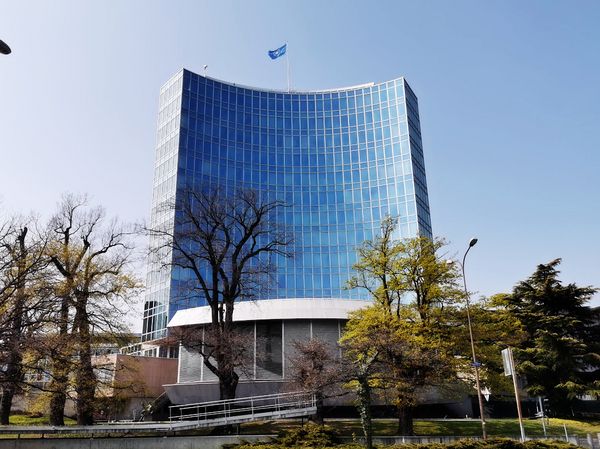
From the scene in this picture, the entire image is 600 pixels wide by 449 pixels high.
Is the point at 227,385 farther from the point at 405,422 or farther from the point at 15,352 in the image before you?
the point at 15,352

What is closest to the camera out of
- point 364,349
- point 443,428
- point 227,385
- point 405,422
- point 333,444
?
point 333,444

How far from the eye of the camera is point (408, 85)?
96.0 m

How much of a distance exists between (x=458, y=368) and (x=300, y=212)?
204 ft

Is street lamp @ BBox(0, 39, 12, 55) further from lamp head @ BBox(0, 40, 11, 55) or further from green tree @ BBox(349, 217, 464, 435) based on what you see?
green tree @ BBox(349, 217, 464, 435)

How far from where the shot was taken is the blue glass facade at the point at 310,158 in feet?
278

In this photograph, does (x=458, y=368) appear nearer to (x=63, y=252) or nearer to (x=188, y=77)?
(x=63, y=252)

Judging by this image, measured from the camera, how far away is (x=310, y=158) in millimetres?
94688

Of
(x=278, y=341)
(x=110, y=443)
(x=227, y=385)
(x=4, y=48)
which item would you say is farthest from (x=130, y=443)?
(x=278, y=341)

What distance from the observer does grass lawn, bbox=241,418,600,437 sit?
30.6m

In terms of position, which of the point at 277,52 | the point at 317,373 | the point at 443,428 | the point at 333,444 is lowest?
the point at 443,428

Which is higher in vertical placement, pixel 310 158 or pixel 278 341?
pixel 310 158

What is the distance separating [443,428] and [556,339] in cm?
1749

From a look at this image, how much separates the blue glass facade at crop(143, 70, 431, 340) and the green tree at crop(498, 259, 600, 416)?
34.6 m

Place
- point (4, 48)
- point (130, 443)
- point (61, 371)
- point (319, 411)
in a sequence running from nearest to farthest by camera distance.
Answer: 1. point (4, 48)
2. point (130, 443)
3. point (61, 371)
4. point (319, 411)
